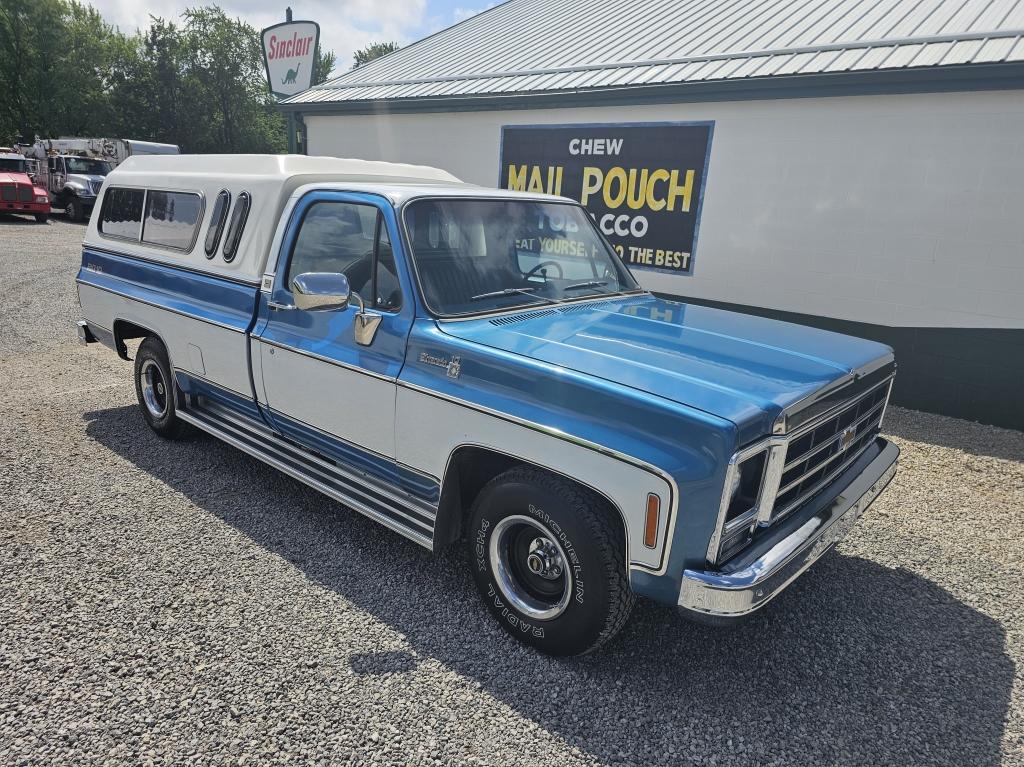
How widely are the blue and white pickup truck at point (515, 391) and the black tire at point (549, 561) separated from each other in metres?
0.01

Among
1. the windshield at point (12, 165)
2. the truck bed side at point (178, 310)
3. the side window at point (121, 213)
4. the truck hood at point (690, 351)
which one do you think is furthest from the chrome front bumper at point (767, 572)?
the windshield at point (12, 165)

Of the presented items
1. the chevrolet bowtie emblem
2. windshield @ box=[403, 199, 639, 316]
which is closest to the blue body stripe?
windshield @ box=[403, 199, 639, 316]

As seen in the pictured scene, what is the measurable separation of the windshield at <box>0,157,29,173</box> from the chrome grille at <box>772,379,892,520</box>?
27.6m

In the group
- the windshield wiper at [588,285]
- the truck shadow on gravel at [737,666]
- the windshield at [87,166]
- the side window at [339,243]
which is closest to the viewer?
the truck shadow on gravel at [737,666]

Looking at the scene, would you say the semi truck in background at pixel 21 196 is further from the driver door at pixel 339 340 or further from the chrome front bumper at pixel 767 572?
the chrome front bumper at pixel 767 572

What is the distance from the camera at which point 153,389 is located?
540cm

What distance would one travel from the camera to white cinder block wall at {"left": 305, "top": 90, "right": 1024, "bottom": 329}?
20.8 ft

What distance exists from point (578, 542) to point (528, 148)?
8043 mm

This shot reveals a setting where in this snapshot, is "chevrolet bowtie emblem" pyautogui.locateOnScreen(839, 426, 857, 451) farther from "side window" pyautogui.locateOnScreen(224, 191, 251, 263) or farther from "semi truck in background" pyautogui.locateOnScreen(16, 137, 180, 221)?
"semi truck in background" pyautogui.locateOnScreen(16, 137, 180, 221)

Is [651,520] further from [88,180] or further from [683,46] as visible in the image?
[88,180]

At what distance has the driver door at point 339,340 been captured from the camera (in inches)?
133

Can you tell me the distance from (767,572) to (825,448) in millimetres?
813

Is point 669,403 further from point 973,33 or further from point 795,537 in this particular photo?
point 973,33

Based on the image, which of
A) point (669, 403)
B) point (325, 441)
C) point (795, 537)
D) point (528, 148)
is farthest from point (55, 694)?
point (528, 148)
